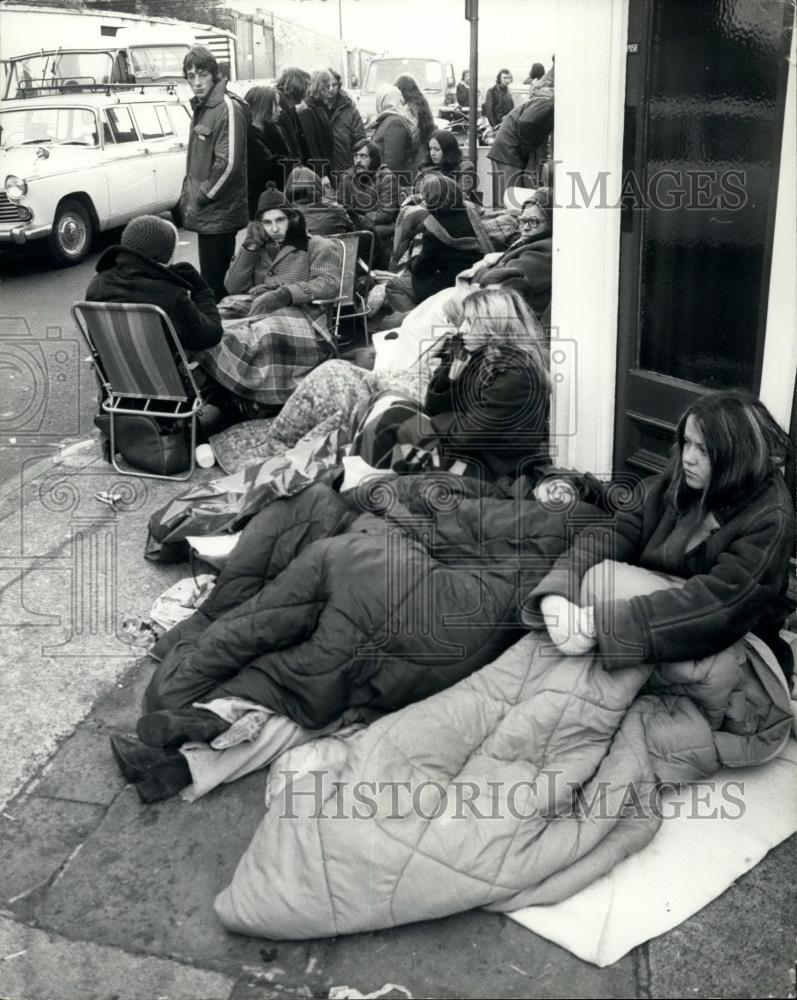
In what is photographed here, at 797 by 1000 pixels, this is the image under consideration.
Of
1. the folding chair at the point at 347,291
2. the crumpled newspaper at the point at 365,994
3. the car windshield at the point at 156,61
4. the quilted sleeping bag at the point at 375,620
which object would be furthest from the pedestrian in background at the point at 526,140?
the crumpled newspaper at the point at 365,994

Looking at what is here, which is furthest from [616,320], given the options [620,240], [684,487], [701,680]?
[701,680]

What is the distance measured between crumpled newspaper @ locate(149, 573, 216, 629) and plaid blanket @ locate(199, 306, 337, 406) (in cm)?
171

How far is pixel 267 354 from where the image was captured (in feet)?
19.7

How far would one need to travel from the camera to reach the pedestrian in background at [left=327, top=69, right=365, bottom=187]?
33.2 feet

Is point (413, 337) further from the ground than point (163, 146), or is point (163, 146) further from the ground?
point (163, 146)

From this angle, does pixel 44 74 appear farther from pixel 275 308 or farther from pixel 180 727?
pixel 180 727

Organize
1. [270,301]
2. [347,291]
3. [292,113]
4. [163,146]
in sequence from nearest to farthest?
[270,301] < [347,291] < [292,113] < [163,146]

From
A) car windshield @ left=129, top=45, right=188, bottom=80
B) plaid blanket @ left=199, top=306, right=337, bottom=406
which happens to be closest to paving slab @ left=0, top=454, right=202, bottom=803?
plaid blanket @ left=199, top=306, right=337, bottom=406

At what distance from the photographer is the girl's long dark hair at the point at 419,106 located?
10523 millimetres

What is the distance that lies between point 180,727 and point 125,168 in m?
10.2

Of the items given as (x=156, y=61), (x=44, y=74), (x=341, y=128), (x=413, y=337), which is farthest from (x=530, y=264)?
(x=156, y=61)

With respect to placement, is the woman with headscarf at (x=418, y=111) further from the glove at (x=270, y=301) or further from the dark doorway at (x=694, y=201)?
the dark doorway at (x=694, y=201)

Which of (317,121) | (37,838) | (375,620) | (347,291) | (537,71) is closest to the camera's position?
(37,838)

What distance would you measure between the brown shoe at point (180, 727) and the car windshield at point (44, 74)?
11.8 meters
